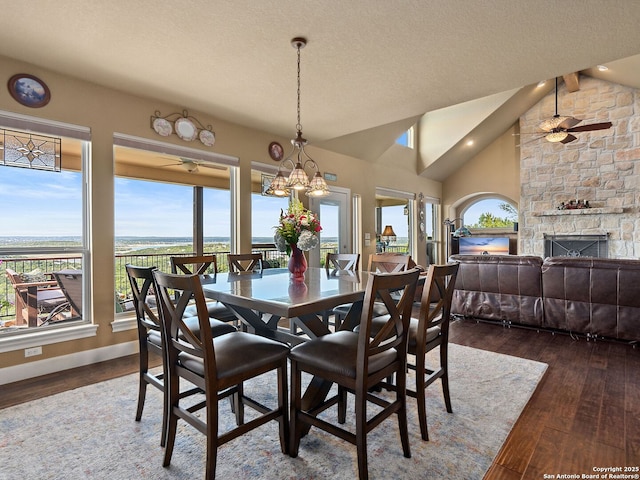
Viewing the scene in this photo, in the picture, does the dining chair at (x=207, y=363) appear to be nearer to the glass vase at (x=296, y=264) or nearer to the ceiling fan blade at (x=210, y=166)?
the glass vase at (x=296, y=264)

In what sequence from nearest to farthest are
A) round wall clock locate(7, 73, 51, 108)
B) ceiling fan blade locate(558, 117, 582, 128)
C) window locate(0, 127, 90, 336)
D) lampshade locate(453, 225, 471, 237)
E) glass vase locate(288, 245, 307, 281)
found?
glass vase locate(288, 245, 307, 281), round wall clock locate(7, 73, 51, 108), window locate(0, 127, 90, 336), ceiling fan blade locate(558, 117, 582, 128), lampshade locate(453, 225, 471, 237)

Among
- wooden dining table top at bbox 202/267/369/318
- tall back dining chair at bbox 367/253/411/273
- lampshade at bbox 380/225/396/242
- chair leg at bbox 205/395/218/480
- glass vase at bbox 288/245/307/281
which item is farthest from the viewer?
lampshade at bbox 380/225/396/242

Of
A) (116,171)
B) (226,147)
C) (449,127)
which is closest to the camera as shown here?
(116,171)

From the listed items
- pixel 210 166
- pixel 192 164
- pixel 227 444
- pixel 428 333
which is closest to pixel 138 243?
pixel 192 164

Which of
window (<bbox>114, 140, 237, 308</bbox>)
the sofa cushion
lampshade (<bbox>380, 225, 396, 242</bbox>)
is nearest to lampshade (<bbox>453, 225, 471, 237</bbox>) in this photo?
lampshade (<bbox>380, 225, 396, 242</bbox>)

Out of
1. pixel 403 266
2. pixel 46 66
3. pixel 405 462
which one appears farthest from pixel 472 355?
pixel 46 66

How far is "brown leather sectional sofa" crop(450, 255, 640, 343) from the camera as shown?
346 centimetres

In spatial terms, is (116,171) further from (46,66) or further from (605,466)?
(605,466)

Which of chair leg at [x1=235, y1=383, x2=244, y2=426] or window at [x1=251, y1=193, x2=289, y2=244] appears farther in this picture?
window at [x1=251, y1=193, x2=289, y2=244]

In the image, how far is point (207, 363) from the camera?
59.5 inches

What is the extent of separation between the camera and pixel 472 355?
10.7 ft

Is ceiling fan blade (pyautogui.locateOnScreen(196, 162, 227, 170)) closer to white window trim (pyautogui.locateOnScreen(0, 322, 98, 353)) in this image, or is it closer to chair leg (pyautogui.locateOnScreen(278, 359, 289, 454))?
white window trim (pyautogui.locateOnScreen(0, 322, 98, 353))

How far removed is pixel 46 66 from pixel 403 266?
339 centimetres

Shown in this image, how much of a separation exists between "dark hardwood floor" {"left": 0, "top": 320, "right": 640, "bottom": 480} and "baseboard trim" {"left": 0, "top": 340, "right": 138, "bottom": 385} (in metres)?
0.09
